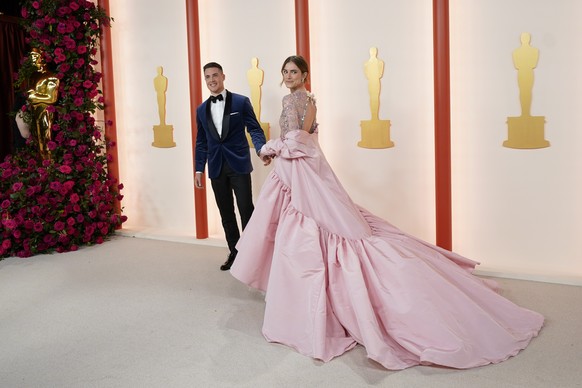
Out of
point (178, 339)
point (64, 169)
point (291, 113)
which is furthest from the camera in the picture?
point (64, 169)

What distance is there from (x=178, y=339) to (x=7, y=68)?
175 inches

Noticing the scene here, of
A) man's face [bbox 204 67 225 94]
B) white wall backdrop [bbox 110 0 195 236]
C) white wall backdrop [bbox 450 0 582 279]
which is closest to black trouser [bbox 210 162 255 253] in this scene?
man's face [bbox 204 67 225 94]

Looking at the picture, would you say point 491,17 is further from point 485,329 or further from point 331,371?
point 331,371

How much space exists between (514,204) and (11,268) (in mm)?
4004

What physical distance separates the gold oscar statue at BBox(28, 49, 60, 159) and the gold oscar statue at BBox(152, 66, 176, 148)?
95 centimetres

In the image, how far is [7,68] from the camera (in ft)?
17.9

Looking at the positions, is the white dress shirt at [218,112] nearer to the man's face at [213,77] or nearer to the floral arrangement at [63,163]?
the man's face at [213,77]

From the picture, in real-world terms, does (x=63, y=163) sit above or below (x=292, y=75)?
below

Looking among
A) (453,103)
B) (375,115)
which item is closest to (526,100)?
(453,103)

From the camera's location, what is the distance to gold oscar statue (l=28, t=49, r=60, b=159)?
4.58 m

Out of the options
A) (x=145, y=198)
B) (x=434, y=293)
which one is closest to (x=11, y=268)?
(x=145, y=198)

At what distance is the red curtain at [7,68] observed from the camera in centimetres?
537

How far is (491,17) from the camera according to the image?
3.50 meters

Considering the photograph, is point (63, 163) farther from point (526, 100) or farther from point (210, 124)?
point (526, 100)
